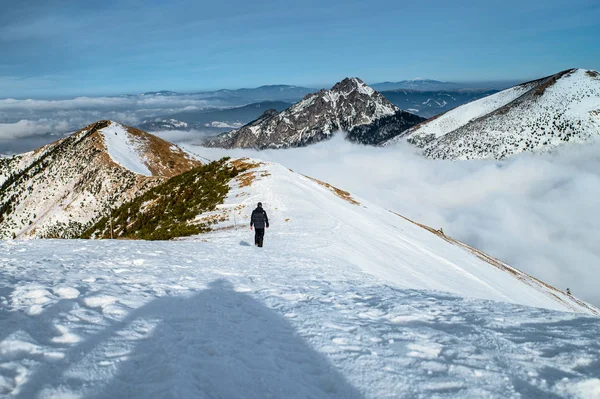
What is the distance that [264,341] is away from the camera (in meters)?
6.44

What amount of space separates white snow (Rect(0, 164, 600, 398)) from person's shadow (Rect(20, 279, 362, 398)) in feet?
0.09

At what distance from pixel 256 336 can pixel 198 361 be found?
5.26 ft

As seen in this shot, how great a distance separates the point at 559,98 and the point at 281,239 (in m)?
242

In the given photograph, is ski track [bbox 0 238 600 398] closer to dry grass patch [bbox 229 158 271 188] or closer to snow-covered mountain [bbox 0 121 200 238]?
dry grass patch [bbox 229 158 271 188]

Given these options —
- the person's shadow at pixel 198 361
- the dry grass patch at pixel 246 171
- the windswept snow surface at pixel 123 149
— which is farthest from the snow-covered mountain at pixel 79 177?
the person's shadow at pixel 198 361

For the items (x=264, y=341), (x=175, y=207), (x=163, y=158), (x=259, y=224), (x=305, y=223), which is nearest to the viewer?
(x=264, y=341)

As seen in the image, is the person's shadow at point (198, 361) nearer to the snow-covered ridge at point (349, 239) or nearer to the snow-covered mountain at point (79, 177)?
the snow-covered ridge at point (349, 239)

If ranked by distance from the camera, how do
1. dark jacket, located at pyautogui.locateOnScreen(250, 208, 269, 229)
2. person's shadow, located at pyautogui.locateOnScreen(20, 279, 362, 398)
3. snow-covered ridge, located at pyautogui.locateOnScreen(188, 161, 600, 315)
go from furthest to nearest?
1. dark jacket, located at pyautogui.locateOnScreen(250, 208, 269, 229)
2. snow-covered ridge, located at pyautogui.locateOnScreen(188, 161, 600, 315)
3. person's shadow, located at pyautogui.locateOnScreen(20, 279, 362, 398)

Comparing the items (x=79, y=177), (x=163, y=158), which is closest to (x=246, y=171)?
(x=79, y=177)

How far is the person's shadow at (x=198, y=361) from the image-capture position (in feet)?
14.6

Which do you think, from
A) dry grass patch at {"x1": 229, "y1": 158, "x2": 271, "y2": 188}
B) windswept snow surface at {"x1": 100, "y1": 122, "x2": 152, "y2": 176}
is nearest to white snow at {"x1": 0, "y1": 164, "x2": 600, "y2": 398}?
dry grass patch at {"x1": 229, "y1": 158, "x2": 271, "y2": 188}

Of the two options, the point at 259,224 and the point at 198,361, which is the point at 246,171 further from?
the point at 198,361

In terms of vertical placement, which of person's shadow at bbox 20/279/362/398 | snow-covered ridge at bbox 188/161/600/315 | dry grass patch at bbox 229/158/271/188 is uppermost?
dry grass patch at bbox 229/158/271/188

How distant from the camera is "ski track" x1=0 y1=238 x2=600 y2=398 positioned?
4.58 m
